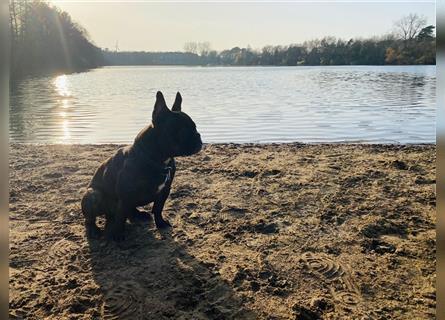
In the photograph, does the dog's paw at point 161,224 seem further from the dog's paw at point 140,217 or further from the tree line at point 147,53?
the tree line at point 147,53

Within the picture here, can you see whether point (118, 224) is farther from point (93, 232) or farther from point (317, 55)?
point (317, 55)

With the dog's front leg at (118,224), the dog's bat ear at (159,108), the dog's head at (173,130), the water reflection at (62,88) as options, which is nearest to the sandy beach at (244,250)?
the dog's front leg at (118,224)

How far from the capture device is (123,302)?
11.5 feet

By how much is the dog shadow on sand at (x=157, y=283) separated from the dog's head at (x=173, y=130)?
1.09m

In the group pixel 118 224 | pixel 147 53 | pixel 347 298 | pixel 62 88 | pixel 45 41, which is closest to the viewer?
pixel 347 298

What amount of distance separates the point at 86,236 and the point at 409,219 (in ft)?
13.0

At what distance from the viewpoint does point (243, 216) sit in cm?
541

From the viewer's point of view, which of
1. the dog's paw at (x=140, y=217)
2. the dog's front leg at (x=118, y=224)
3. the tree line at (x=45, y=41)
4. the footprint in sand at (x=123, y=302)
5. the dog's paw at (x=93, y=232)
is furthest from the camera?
the tree line at (x=45, y=41)

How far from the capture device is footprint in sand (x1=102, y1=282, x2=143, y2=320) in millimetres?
3320

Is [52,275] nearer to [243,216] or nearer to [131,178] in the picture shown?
[131,178]

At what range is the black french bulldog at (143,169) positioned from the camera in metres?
4.40

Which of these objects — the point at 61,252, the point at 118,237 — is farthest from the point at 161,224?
the point at 61,252

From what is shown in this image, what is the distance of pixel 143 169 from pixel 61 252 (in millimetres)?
1294

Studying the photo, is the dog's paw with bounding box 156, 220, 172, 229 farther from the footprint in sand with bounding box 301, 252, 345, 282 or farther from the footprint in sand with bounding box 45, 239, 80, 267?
the footprint in sand with bounding box 301, 252, 345, 282
